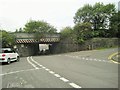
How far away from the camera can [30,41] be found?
6188 cm

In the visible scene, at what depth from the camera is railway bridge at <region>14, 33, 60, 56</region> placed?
59.4 m

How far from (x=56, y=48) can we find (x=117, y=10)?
30722 mm

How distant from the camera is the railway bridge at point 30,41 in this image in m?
59.4

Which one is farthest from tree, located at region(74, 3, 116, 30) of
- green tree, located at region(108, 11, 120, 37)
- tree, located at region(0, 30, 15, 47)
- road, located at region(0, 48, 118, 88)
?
road, located at region(0, 48, 118, 88)

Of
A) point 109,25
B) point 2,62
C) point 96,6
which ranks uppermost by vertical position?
point 96,6

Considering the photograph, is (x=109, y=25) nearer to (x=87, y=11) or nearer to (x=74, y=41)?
(x=87, y=11)

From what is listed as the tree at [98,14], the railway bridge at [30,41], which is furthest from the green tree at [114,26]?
the railway bridge at [30,41]

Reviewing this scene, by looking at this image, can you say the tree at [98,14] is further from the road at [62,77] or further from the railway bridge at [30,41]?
the road at [62,77]

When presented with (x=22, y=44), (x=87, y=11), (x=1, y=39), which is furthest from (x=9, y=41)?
(x=87, y=11)

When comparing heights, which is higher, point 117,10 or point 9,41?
point 117,10

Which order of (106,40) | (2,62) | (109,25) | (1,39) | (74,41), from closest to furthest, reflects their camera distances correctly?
(2,62), (1,39), (74,41), (106,40), (109,25)

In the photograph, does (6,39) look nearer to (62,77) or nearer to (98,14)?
(98,14)

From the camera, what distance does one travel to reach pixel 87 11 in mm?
87625

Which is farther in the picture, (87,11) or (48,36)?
(87,11)
